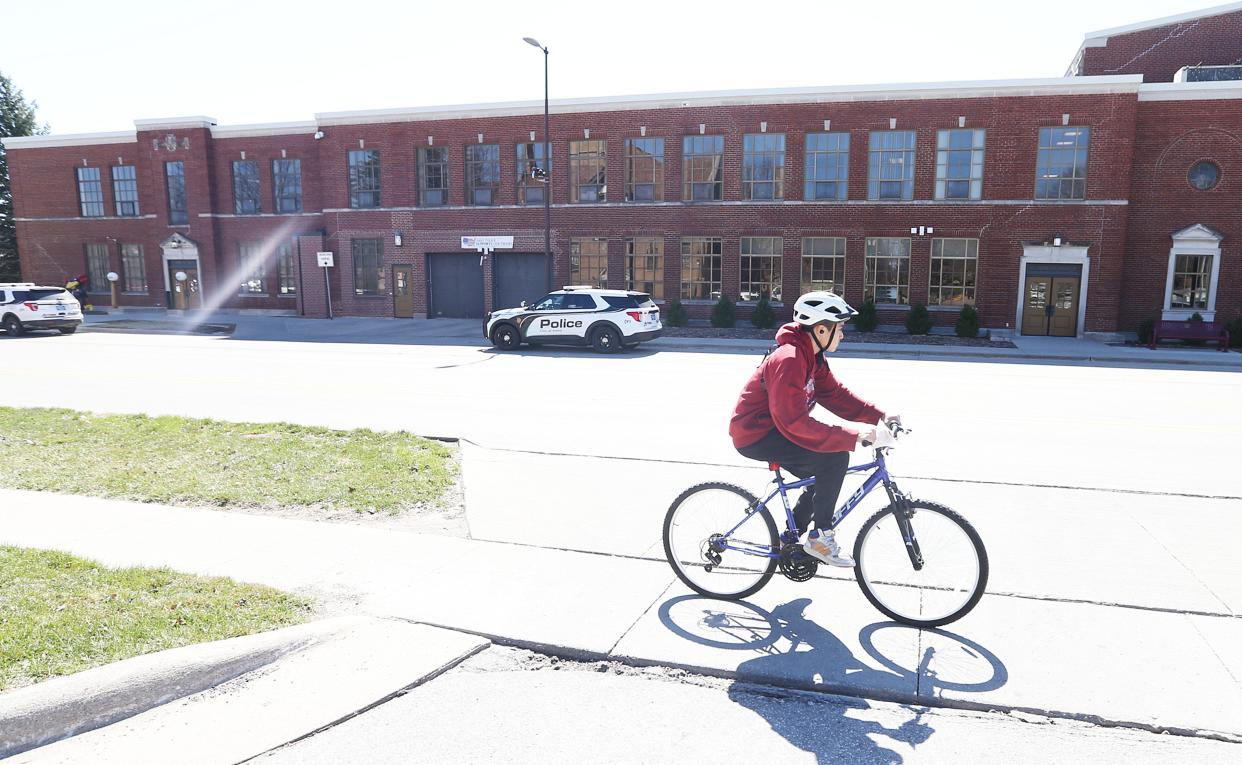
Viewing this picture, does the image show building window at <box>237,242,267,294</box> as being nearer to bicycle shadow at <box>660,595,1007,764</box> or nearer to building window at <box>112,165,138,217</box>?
building window at <box>112,165,138,217</box>

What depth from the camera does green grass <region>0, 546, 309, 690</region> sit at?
420cm

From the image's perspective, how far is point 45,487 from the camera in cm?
764

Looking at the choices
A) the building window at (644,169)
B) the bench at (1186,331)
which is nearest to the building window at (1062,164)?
the bench at (1186,331)

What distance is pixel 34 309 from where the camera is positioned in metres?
26.5

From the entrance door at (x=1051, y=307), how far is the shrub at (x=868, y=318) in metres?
4.96

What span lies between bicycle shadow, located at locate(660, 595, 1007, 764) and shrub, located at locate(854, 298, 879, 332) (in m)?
23.7

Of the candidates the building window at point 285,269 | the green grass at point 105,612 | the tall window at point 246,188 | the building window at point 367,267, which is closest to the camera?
the green grass at point 105,612

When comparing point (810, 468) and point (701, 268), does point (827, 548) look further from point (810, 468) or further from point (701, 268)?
point (701, 268)

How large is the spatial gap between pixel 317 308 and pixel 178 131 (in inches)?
427

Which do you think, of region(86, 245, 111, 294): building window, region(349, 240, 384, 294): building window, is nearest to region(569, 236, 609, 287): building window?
region(349, 240, 384, 294): building window

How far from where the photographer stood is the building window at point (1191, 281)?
26094 mm

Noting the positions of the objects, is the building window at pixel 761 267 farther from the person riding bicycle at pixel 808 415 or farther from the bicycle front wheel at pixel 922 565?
the bicycle front wheel at pixel 922 565

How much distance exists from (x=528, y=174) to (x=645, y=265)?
5976mm

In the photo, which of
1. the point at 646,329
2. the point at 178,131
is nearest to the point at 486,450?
the point at 646,329
